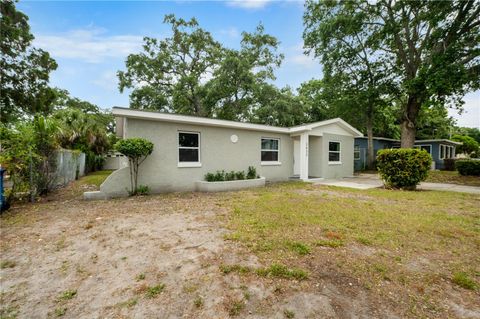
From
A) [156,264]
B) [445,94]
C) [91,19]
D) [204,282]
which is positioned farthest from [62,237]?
[445,94]

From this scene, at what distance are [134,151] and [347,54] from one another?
15.7 meters

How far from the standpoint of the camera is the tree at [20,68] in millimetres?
12353

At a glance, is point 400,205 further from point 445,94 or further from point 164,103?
point 164,103

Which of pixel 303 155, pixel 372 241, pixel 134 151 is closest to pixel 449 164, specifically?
pixel 303 155

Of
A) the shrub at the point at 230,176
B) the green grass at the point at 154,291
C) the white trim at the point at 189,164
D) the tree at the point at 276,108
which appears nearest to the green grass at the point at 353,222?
the green grass at the point at 154,291

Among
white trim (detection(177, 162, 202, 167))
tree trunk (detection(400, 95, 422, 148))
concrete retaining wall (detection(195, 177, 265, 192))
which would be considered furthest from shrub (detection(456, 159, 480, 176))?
white trim (detection(177, 162, 202, 167))

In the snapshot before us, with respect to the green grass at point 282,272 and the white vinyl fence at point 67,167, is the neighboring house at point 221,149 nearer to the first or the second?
the white vinyl fence at point 67,167

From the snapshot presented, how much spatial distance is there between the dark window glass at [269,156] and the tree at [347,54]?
845 cm

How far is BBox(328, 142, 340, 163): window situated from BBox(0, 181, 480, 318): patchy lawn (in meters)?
7.74

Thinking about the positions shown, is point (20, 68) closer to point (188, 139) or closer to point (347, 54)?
point (188, 139)

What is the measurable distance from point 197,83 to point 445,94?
18142 mm

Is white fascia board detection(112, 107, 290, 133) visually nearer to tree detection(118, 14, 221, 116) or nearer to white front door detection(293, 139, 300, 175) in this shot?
white front door detection(293, 139, 300, 175)

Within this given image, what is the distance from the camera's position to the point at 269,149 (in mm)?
11570

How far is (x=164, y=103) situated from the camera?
2202 centimetres
